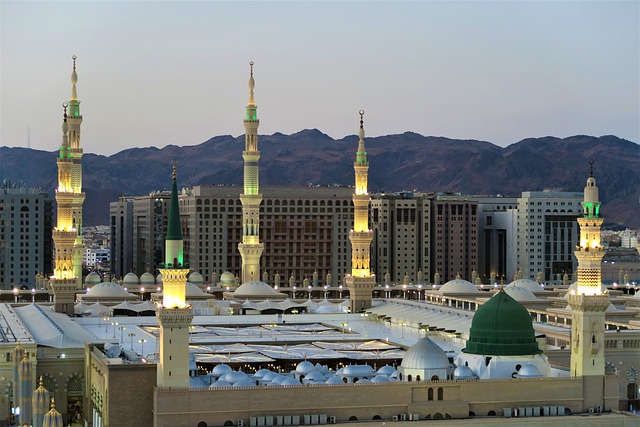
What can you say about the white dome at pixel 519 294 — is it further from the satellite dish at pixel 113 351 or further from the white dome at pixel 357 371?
the satellite dish at pixel 113 351

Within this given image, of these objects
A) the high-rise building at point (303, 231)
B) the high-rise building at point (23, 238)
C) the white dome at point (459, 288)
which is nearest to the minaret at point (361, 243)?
the white dome at point (459, 288)

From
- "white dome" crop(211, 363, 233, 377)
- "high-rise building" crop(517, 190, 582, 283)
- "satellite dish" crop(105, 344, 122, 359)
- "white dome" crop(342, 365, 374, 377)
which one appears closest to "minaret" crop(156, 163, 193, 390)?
"white dome" crop(211, 363, 233, 377)

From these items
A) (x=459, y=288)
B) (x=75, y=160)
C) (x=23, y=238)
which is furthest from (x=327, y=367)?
(x=23, y=238)

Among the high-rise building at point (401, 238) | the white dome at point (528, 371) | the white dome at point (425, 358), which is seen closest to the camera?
the white dome at point (425, 358)

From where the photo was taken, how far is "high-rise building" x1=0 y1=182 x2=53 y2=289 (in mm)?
152500

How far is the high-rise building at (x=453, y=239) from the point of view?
541 feet

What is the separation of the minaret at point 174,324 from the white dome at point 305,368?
5470 millimetres

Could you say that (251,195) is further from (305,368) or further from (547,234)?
(547,234)

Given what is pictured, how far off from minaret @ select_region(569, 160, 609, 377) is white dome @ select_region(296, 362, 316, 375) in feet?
34.5

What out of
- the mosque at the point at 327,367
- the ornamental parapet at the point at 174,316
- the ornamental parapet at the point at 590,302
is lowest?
the mosque at the point at 327,367

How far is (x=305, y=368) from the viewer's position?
178 ft

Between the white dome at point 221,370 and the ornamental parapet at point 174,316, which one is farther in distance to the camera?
the white dome at point 221,370

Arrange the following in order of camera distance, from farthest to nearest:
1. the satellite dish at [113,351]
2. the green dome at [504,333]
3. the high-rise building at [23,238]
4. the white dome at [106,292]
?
the high-rise building at [23,238]
the white dome at [106,292]
the satellite dish at [113,351]
the green dome at [504,333]

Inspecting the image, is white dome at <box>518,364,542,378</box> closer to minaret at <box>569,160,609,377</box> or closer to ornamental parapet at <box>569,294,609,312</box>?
minaret at <box>569,160,609,377</box>
